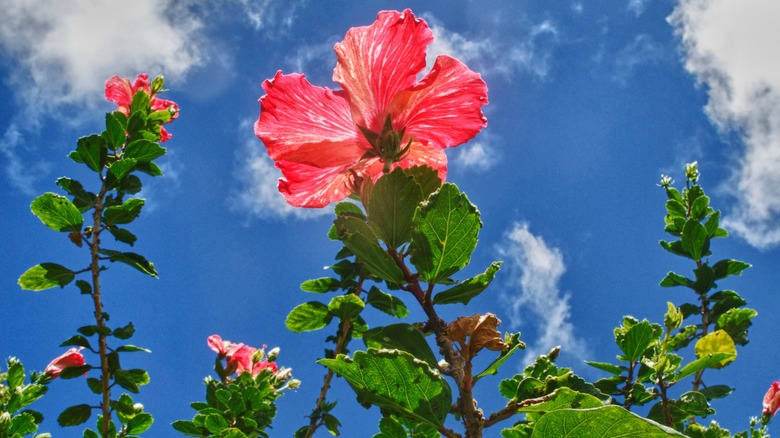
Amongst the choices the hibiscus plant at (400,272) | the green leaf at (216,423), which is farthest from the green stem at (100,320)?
the green leaf at (216,423)

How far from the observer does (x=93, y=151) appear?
8.80 feet

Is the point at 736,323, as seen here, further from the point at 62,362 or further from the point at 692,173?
the point at 62,362

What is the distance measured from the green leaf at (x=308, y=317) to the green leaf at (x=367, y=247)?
91 cm

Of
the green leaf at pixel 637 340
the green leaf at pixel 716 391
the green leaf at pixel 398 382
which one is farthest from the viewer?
the green leaf at pixel 716 391

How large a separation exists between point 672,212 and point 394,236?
297 centimetres

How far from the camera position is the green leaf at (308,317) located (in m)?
1.96

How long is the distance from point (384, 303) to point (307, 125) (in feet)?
3.47

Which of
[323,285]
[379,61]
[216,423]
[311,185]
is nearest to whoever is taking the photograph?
[379,61]

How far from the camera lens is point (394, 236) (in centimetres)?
110

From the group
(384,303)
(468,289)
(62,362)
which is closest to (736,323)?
(384,303)

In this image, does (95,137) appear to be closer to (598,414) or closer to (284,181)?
(284,181)

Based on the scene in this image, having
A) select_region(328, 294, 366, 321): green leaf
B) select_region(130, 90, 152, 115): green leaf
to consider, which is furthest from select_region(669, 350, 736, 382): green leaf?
select_region(130, 90, 152, 115): green leaf

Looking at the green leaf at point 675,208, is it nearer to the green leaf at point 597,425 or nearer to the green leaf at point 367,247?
the green leaf at point 367,247

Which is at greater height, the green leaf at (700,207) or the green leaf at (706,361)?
the green leaf at (700,207)
